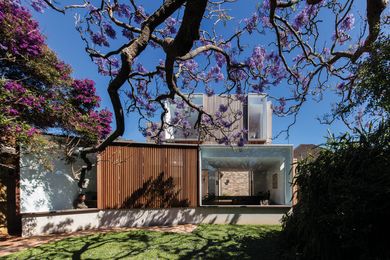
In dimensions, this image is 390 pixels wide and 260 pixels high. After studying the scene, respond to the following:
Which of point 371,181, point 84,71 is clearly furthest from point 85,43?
point 371,181

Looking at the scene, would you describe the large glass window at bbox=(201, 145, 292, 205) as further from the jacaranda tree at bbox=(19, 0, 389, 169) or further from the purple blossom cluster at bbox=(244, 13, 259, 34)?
the purple blossom cluster at bbox=(244, 13, 259, 34)

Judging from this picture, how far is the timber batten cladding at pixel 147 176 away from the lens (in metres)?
9.48

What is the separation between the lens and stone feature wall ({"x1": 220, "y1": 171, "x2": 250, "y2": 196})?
19.0m

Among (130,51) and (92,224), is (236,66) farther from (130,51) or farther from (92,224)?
(92,224)

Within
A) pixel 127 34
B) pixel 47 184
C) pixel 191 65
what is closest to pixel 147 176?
pixel 47 184

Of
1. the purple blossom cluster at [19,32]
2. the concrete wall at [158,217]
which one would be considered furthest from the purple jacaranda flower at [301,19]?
the purple blossom cluster at [19,32]

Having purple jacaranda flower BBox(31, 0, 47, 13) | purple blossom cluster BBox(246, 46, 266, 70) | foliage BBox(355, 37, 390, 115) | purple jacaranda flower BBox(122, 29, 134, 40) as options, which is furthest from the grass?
purple jacaranda flower BBox(31, 0, 47, 13)

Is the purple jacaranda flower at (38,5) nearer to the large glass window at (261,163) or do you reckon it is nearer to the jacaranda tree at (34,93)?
the jacaranda tree at (34,93)

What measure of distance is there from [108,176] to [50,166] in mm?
2069

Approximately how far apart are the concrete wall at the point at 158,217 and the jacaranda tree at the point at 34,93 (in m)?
2.54

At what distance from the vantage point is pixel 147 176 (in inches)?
392

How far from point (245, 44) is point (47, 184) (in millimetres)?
7743

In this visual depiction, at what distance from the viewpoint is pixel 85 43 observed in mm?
6031

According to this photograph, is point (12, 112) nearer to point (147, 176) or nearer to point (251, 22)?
point (147, 176)
